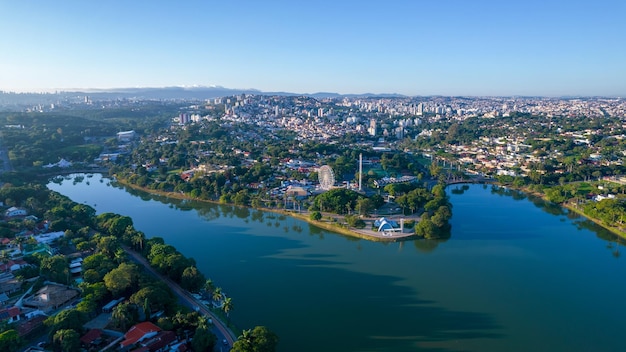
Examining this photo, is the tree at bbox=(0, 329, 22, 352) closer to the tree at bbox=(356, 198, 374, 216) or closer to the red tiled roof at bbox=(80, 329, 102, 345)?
Result: the red tiled roof at bbox=(80, 329, 102, 345)

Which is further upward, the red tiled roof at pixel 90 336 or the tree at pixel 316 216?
the tree at pixel 316 216

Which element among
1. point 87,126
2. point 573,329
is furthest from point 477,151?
point 87,126

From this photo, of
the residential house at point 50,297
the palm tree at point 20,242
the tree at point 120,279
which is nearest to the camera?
the residential house at point 50,297

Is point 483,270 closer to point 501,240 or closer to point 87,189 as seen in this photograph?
point 501,240

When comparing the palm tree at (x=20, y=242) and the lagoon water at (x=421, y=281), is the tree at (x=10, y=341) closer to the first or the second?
the lagoon water at (x=421, y=281)

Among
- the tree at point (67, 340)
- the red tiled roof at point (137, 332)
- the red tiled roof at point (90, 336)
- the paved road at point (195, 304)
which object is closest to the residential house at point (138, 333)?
the red tiled roof at point (137, 332)

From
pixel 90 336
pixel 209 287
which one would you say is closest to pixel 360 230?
pixel 209 287
